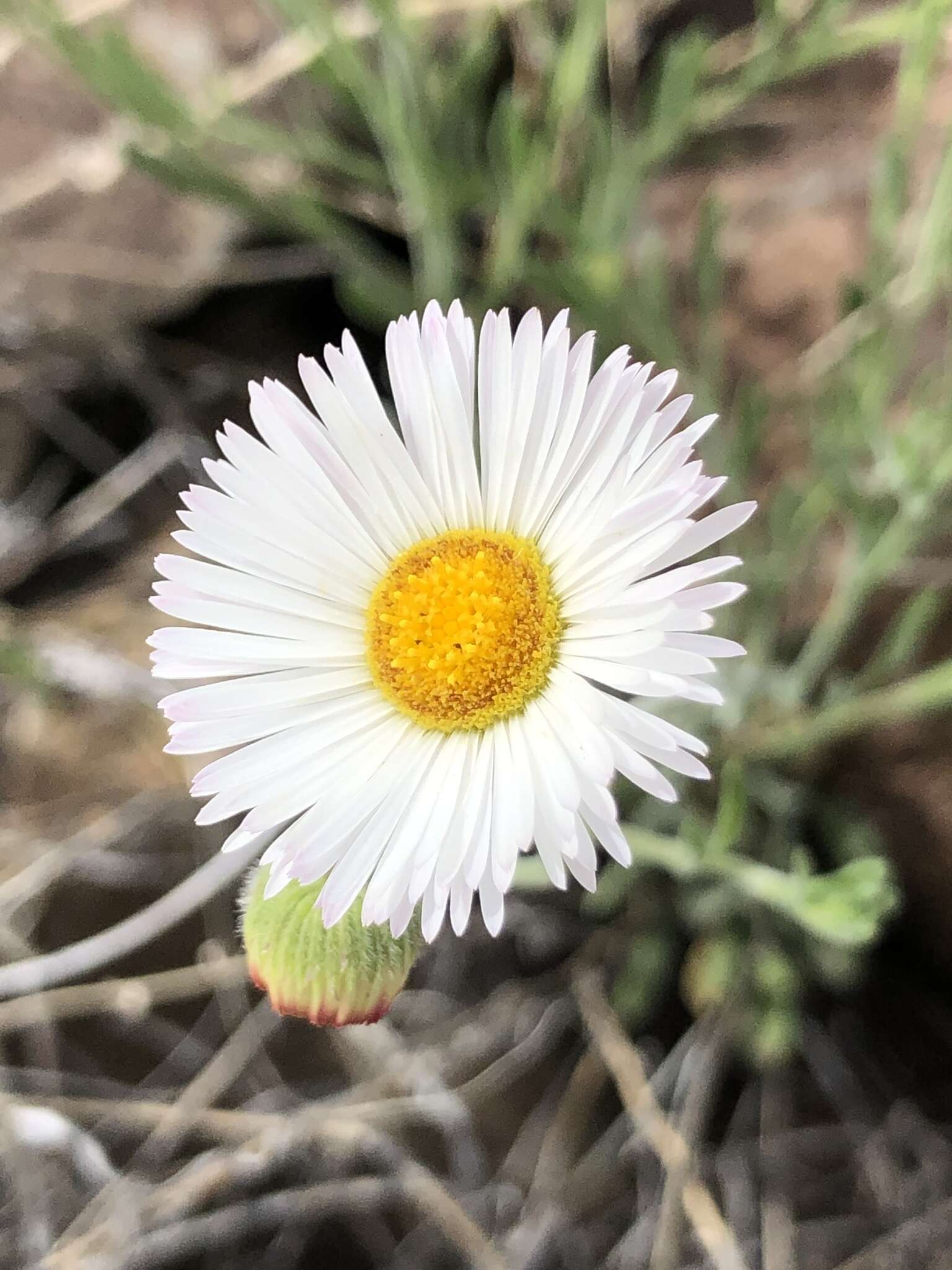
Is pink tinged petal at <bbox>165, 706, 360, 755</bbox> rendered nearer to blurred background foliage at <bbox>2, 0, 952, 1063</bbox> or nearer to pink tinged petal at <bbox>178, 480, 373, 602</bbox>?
pink tinged petal at <bbox>178, 480, 373, 602</bbox>

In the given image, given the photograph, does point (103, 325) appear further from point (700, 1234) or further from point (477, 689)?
point (700, 1234)

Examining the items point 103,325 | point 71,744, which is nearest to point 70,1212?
point 71,744

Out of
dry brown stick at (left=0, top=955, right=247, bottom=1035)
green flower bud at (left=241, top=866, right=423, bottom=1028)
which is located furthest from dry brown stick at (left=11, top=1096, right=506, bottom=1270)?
green flower bud at (left=241, top=866, right=423, bottom=1028)

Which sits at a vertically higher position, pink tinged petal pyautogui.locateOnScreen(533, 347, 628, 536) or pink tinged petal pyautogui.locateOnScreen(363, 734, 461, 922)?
pink tinged petal pyautogui.locateOnScreen(533, 347, 628, 536)

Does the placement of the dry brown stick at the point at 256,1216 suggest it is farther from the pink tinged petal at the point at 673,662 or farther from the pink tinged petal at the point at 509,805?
Result: the pink tinged petal at the point at 673,662

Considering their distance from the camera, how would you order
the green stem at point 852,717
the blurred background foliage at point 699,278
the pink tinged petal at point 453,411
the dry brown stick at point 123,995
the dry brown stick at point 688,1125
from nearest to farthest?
the pink tinged petal at point 453,411
the green stem at point 852,717
the blurred background foliage at point 699,278
the dry brown stick at point 688,1125
the dry brown stick at point 123,995

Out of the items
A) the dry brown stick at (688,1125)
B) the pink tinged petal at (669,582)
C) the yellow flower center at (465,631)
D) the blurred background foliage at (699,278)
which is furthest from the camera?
the dry brown stick at (688,1125)

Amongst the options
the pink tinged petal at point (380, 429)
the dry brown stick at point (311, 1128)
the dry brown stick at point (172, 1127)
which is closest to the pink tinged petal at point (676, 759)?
the pink tinged petal at point (380, 429)
